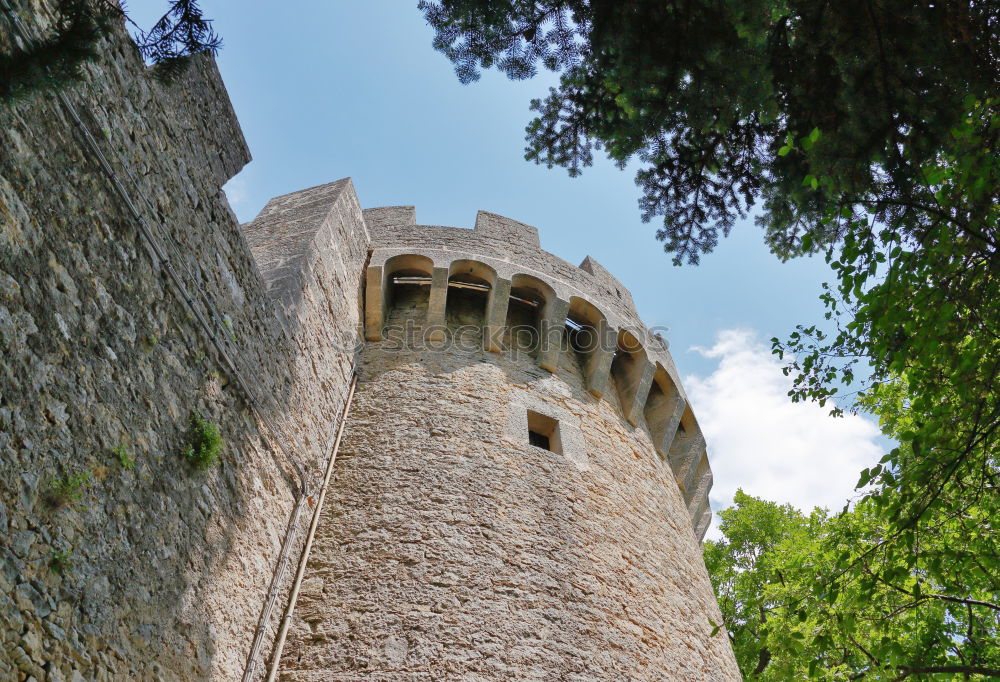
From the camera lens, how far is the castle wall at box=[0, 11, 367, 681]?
10.3 feet

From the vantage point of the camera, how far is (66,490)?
328cm

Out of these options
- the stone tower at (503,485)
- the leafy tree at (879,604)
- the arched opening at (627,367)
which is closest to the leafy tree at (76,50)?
the stone tower at (503,485)

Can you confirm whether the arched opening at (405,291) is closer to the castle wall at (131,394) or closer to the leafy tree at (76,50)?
the castle wall at (131,394)

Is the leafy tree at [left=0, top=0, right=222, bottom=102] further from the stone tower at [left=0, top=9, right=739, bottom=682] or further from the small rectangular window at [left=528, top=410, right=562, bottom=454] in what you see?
the small rectangular window at [left=528, top=410, right=562, bottom=454]

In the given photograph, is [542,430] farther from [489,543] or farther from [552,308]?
[489,543]

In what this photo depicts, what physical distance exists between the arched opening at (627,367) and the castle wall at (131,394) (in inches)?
185

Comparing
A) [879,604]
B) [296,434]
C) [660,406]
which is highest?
[660,406]

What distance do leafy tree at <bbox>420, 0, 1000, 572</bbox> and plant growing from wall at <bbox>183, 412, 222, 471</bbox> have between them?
3.01 meters

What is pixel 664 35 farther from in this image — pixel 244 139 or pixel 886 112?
pixel 244 139

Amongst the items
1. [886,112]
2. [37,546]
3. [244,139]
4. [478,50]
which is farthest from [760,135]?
[37,546]

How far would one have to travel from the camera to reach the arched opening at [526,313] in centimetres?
892

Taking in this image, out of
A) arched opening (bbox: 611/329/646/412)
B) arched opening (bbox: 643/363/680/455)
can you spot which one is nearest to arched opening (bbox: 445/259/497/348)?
arched opening (bbox: 611/329/646/412)

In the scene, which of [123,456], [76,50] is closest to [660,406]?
[123,456]

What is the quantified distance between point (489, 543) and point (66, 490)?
347 centimetres
